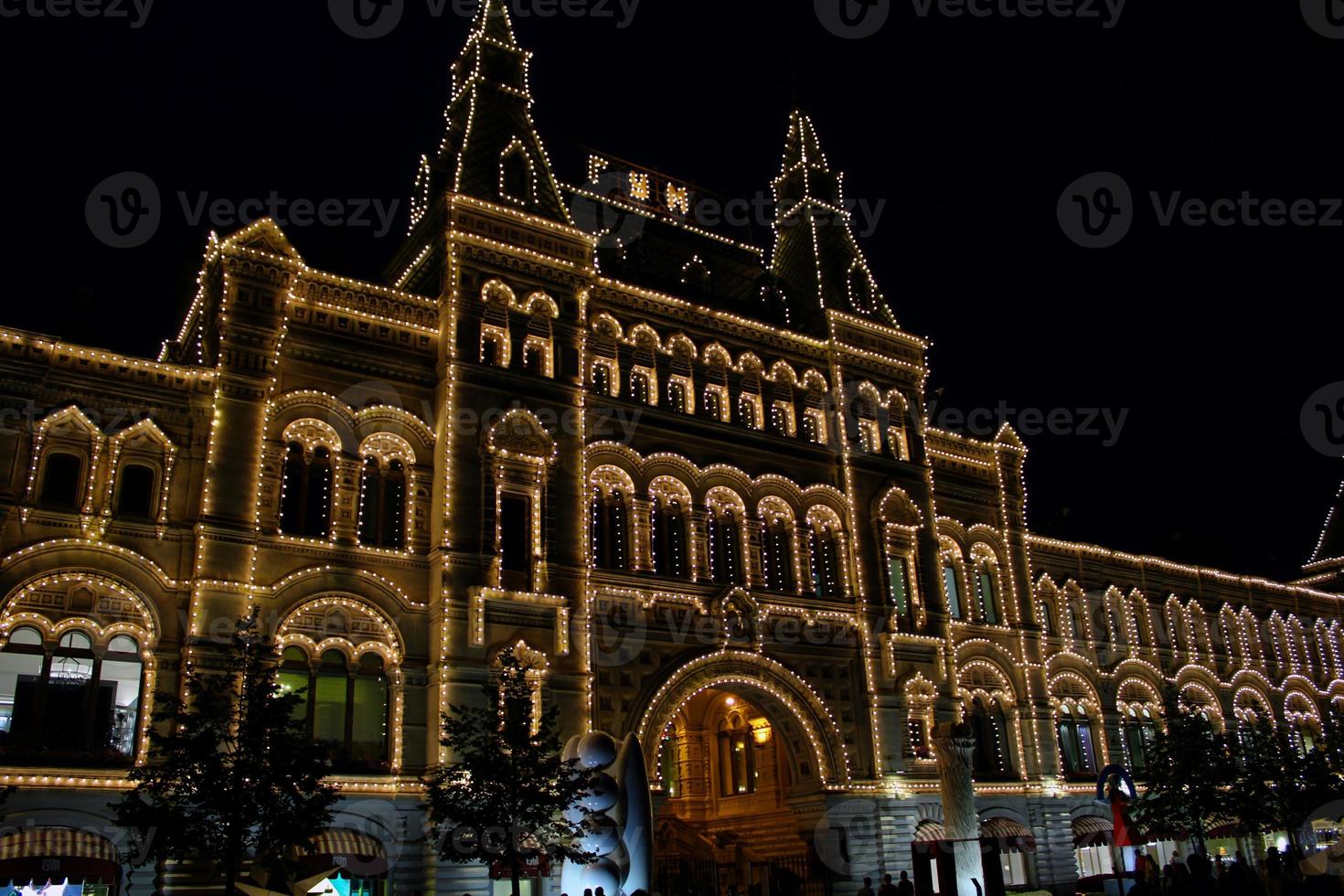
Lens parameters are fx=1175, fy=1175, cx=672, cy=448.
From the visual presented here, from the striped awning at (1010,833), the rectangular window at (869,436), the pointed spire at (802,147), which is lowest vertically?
the striped awning at (1010,833)

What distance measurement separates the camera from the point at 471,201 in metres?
34.4

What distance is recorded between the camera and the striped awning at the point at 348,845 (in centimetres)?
2744

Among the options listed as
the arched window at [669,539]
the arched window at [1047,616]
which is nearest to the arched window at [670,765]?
the arched window at [669,539]

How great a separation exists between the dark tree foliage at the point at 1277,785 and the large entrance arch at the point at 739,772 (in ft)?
48.9

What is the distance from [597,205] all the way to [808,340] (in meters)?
8.89

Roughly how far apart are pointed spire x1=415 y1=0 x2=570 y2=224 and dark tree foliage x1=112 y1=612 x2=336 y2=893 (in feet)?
53.2

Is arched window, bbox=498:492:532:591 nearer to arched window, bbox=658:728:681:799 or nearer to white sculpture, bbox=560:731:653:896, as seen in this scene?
white sculpture, bbox=560:731:653:896

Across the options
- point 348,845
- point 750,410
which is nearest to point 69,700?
point 348,845

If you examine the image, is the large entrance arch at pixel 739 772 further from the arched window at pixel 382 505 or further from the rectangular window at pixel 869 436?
the rectangular window at pixel 869 436

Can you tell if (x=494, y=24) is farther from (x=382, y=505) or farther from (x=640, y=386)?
(x=382, y=505)

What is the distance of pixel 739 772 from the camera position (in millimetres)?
40062

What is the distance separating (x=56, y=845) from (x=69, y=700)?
10.1ft

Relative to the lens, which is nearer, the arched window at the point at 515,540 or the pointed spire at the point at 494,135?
the arched window at the point at 515,540

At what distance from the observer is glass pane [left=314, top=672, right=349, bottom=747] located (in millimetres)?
28855
